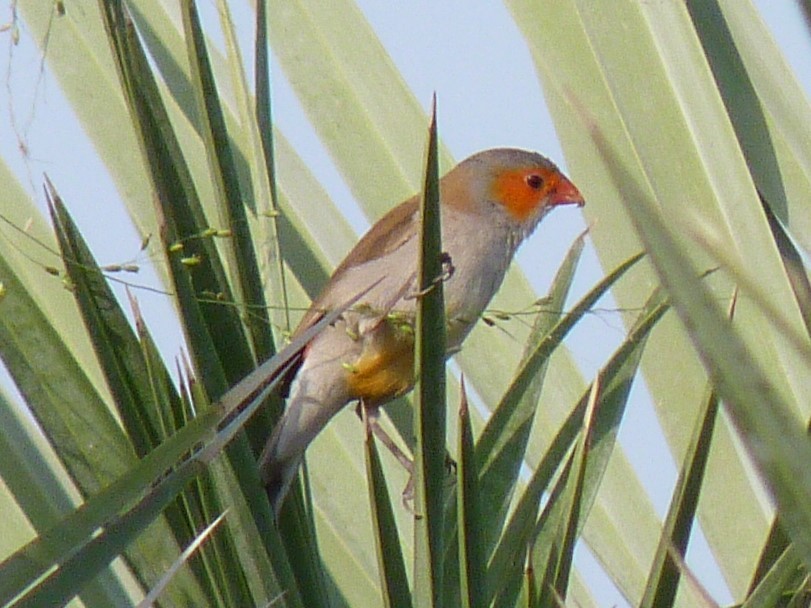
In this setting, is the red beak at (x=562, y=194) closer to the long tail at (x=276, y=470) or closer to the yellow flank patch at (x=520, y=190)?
the yellow flank patch at (x=520, y=190)

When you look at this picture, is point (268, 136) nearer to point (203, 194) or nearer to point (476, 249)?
point (203, 194)

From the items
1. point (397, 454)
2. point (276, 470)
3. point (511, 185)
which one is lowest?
point (397, 454)

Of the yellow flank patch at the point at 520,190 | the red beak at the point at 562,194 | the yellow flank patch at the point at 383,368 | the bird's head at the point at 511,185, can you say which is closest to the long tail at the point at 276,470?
the yellow flank patch at the point at 383,368

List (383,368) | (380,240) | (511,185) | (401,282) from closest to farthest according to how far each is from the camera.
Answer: (383,368), (401,282), (380,240), (511,185)

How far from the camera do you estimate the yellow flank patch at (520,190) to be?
151 inches

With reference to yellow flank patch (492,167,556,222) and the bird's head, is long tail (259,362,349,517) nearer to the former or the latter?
the bird's head

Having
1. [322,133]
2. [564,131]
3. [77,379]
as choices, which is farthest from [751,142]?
[77,379]

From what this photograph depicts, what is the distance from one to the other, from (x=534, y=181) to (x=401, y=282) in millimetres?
986

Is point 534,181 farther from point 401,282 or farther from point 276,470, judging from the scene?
point 276,470

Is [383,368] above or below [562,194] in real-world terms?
below

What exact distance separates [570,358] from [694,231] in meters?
2.11

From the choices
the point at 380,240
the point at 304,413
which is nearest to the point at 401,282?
the point at 380,240

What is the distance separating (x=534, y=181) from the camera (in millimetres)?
3975

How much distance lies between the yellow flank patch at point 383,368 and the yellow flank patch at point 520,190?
3.25ft
